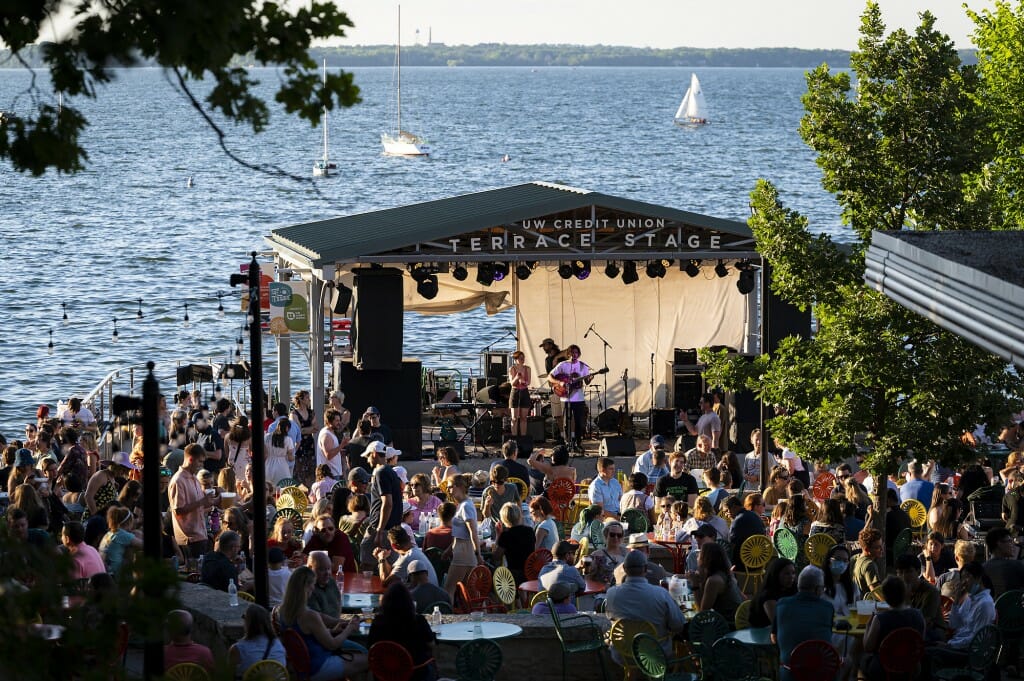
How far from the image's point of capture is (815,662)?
972cm

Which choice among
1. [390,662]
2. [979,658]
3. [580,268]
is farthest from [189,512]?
[580,268]

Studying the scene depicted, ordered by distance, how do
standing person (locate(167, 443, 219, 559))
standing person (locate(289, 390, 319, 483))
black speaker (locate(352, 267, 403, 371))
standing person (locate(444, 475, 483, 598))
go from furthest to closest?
black speaker (locate(352, 267, 403, 371))
standing person (locate(289, 390, 319, 483))
standing person (locate(167, 443, 219, 559))
standing person (locate(444, 475, 483, 598))

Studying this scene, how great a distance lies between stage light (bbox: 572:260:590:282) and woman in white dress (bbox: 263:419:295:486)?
653cm

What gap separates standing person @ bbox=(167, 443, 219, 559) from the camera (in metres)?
13.6

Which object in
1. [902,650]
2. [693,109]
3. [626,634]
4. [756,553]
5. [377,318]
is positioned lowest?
A: [756,553]

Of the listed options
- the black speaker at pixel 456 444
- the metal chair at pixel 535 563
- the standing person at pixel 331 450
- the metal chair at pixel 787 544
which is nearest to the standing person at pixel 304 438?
the standing person at pixel 331 450

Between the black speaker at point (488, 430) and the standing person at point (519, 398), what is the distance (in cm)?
24

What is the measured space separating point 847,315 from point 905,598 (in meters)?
3.90

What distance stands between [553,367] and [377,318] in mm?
3960

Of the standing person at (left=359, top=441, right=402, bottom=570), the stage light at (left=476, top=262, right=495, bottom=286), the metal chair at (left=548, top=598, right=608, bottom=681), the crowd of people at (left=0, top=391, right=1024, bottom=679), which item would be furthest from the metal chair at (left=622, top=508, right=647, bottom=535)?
the stage light at (left=476, top=262, right=495, bottom=286)

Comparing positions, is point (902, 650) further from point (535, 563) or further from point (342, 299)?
point (342, 299)

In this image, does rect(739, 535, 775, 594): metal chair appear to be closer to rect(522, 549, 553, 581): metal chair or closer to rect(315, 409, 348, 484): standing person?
rect(522, 549, 553, 581): metal chair

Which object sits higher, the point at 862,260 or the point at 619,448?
the point at 862,260

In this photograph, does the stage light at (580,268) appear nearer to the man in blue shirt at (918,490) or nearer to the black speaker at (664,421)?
the black speaker at (664,421)
